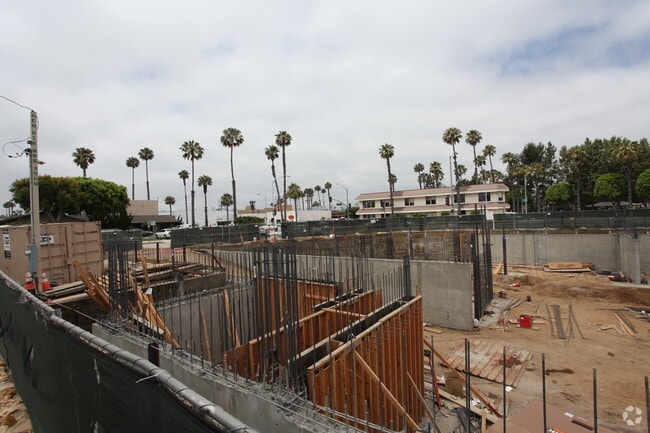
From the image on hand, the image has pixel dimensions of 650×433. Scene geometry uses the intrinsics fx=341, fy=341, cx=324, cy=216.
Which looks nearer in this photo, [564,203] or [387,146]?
[387,146]

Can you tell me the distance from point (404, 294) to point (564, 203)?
7047 centimetres

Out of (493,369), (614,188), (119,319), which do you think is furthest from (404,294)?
(614,188)

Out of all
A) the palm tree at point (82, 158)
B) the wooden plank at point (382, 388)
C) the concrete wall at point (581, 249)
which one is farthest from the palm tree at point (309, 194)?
→ the wooden plank at point (382, 388)

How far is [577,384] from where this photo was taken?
29.2ft

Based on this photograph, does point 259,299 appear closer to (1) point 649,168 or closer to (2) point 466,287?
(2) point 466,287

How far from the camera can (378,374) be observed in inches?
237

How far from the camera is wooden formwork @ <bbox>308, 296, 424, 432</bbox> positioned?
5.05m

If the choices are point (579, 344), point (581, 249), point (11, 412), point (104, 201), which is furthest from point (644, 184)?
point (104, 201)

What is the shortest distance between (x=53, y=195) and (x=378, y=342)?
138ft

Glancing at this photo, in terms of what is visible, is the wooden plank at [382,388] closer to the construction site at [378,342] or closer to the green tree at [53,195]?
the construction site at [378,342]

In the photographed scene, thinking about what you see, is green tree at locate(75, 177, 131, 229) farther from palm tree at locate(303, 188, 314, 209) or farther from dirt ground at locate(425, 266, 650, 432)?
palm tree at locate(303, 188, 314, 209)

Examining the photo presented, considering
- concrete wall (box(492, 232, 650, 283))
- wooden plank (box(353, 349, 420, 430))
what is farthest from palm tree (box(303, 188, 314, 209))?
wooden plank (box(353, 349, 420, 430))

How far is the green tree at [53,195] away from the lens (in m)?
35.1

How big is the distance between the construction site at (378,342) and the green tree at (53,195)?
95.1 ft
